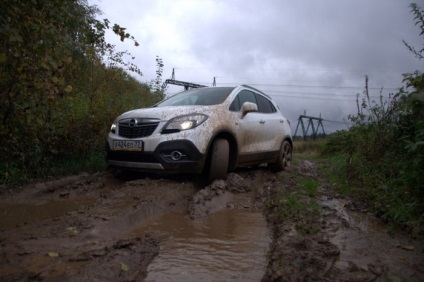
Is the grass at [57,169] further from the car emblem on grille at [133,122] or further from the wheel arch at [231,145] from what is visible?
the wheel arch at [231,145]

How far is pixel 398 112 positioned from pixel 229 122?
10.00 ft

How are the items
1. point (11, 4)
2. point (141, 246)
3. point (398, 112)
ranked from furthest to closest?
1. point (398, 112)
2. point (11, 4)
3. point (141, 246)

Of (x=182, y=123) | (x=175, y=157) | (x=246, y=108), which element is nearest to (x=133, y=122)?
(x=182, y=123)

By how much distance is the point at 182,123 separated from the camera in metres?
4.69

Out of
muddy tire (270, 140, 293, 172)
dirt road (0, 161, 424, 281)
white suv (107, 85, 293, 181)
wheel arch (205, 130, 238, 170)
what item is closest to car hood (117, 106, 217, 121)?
white suv (107, 85, 293, 181)

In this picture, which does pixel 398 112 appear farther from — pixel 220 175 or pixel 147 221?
pixel 147 221

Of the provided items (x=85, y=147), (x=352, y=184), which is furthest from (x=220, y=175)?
(x=85, y=147)

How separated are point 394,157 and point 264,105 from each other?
8.17 feet

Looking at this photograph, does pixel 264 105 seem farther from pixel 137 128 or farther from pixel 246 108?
pixel 137 128

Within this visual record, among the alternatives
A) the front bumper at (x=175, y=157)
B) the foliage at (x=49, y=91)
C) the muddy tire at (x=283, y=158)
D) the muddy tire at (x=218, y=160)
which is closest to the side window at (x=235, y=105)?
the muddy tire at (x=218, y=160)

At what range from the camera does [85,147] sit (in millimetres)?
6098

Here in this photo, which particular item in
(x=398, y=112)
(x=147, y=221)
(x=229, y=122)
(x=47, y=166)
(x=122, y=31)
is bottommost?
(x=147, y=221)

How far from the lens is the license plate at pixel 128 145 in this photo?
4.69 m

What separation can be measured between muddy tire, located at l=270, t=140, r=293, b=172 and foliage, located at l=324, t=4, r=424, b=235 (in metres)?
1.11
